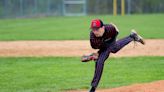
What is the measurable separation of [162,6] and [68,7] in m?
8.82

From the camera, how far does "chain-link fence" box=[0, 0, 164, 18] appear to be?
45750 mm

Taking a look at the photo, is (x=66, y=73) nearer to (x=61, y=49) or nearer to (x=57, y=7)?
(x=61, y=49)

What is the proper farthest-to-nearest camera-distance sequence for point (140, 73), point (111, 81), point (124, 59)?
1. point (124, 59)
2. point (140, 73)
3. point (111, 81)

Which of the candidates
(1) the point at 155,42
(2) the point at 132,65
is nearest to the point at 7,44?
(1) the point at 155,42

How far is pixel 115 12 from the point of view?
49.1 metres

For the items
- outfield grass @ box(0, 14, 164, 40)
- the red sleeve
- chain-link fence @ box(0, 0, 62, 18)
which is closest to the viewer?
the red sleeve

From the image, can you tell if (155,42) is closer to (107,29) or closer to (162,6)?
(107,29)

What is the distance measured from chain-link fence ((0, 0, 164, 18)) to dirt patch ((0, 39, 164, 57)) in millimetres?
23964

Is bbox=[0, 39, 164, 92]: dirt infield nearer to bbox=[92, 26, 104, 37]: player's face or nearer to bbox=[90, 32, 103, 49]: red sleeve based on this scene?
bbox=[90, 32, 103, 49]: red sleeve

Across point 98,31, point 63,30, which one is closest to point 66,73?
point 98,31

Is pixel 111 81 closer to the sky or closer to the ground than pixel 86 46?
closer to the sky

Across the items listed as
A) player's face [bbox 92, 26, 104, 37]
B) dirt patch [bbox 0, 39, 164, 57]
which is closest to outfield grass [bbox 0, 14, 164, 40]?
dirt patch [bbox 0, 39, 164, 57]

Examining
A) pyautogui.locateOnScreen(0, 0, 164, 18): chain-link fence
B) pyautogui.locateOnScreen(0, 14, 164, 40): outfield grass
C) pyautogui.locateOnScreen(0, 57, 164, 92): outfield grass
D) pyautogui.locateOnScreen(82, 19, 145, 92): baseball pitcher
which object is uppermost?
pyautogui.locateOnScreen(82, 19, 145, 92): baseball pitcher

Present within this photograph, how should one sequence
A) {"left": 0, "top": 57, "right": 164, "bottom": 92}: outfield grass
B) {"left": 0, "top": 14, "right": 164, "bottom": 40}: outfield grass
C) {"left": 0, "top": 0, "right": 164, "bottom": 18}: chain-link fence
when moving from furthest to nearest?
{"left": 0, "top": 0, "right": 164, "bottom": 18}: chain-link fence, {"left": 0, "top": 14, "right": 164, "bottom": 40}: outfield grass, {"left": 0, "top": 57, "right": 164, "bottom": 92}: outfield grass
